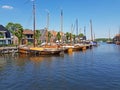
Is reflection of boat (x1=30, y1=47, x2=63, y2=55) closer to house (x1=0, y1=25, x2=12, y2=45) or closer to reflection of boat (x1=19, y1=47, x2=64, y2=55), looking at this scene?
reflection of boat (x1=19, y1=47, x2=64, y2=55)

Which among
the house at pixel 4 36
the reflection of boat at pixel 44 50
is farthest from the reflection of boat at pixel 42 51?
the house at pixel 4 36

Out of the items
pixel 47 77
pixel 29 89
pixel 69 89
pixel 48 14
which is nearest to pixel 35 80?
pixel 47 77

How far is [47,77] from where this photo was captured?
29391 millimetres

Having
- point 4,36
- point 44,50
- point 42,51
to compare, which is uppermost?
point 4,36

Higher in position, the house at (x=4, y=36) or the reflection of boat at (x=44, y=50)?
the house at (x=4, y=36)

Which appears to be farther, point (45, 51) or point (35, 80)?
point (45, 51)

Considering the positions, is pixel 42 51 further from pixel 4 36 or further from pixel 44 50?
pixel 4 36

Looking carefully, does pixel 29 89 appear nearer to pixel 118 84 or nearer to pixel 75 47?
pixel 118 84

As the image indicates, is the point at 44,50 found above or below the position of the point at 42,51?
above

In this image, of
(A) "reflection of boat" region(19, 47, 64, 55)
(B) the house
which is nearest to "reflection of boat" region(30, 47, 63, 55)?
(A) "reflection of boat" region(19, 47, 64, 55)

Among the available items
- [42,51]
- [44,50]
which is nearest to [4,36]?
[42,51]

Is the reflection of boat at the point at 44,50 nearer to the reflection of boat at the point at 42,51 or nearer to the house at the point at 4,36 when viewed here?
the reflection of boat at the point at 42,51

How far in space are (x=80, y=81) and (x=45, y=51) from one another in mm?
38049

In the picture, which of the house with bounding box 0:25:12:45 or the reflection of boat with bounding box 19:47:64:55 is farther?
the house with bounding box 0:25:12:45
